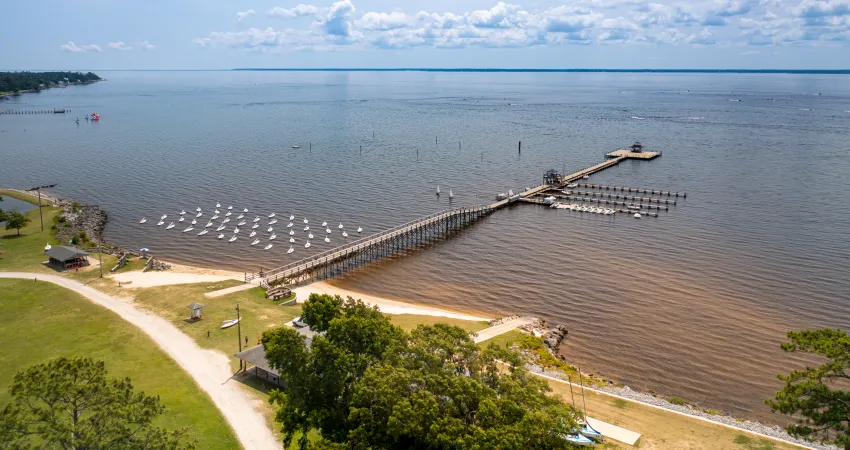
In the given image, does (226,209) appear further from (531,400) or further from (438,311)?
(531,400)

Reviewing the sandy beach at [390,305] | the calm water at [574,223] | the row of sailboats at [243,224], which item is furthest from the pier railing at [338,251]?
the row of sailboats at [243,224]

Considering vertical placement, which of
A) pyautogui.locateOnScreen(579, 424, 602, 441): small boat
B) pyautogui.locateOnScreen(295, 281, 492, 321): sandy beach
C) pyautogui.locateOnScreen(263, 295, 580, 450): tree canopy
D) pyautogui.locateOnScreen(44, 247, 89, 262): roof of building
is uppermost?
pyautogui.locateOnScreen(263, 295, 580, 450): tree canopy

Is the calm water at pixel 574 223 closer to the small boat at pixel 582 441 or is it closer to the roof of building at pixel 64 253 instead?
the roof of building at pixel 64 253

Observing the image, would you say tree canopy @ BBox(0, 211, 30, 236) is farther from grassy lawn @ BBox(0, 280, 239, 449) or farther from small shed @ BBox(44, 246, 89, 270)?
grassy lawn @ BBox(0, 280, 239, 449)

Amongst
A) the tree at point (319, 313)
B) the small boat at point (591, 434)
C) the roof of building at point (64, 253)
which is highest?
the tree at point (319, 313)

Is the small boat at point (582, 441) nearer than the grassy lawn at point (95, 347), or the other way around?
the small boat at point (582, 441)

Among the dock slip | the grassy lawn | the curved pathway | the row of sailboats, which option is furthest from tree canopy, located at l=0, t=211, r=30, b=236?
the dock slip

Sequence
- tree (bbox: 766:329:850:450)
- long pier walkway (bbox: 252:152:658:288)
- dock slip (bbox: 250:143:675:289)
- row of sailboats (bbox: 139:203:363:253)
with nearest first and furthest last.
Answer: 1. tree (bbox: 766:329:850:450)
2. long pier walkway (bbox: 252:152:658:288)
3. dock slip (bbox: 250:143:675:289)
4. row of sailboats (bbox: 139:203:363:253)
